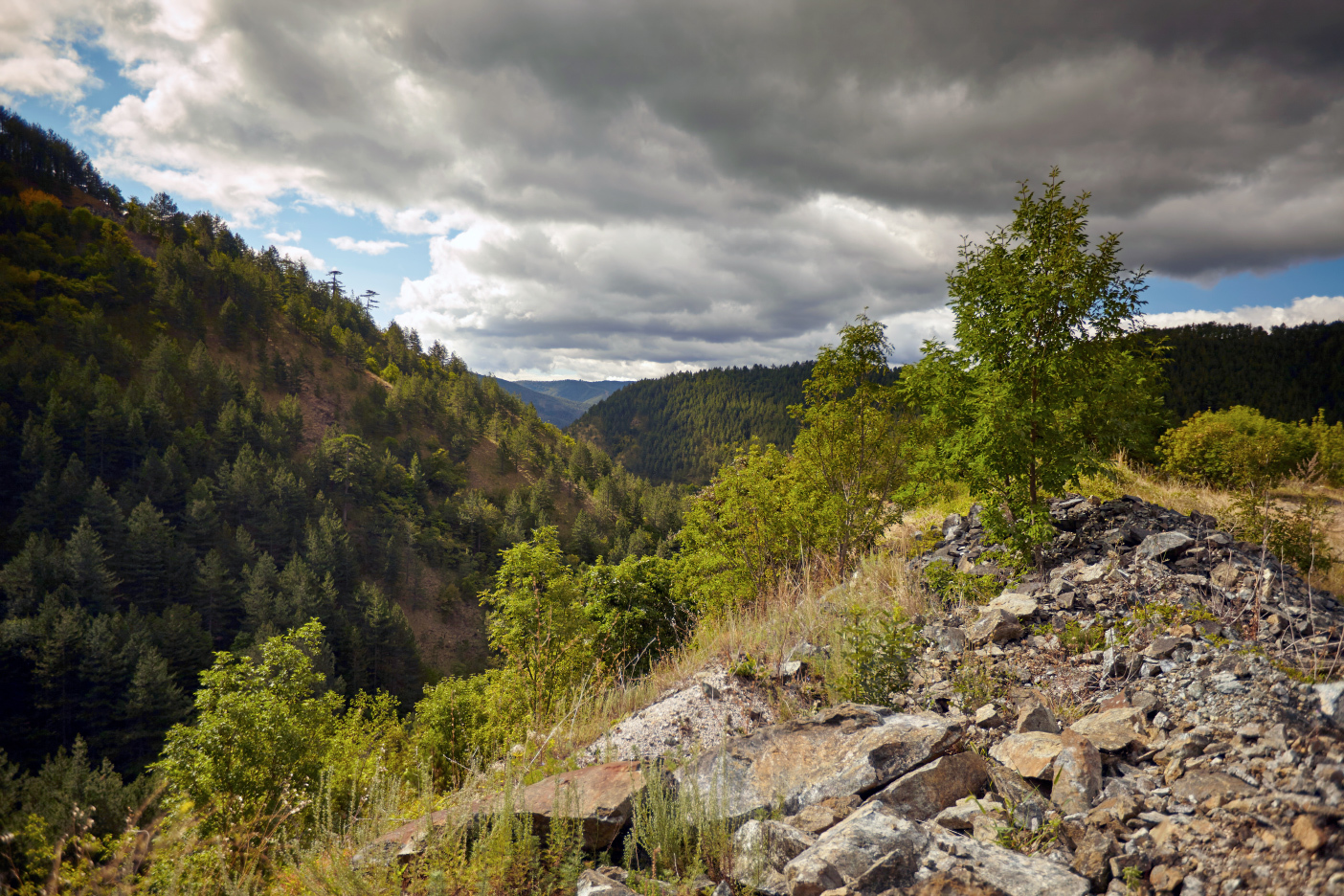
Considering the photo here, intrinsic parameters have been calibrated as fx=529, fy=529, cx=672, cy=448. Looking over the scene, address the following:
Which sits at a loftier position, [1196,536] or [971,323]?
[971,323]

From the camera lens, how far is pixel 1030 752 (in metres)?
3.41

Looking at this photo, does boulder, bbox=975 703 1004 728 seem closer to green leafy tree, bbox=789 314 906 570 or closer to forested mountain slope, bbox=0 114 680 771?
green leafy tree, bbox=789 314 906 570

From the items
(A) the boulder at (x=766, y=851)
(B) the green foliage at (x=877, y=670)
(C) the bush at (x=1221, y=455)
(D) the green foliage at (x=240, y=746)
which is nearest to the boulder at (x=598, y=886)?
(A) the boulder at (x=766, y=851)

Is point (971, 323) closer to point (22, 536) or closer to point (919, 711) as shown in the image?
point (919, 711)

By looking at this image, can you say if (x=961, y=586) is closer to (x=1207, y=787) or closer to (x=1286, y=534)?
(x=1286, y=534)

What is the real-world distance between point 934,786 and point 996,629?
2699 mm

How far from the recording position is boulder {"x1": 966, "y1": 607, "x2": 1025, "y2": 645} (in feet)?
17.8

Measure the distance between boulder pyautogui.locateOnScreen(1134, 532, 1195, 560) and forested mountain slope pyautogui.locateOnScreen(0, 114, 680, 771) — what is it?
5722 cm

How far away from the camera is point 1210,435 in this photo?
1764cm

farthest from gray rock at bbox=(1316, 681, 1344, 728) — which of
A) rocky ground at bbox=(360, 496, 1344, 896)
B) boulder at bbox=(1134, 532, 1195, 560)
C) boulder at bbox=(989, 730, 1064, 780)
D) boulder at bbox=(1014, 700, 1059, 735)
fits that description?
boulder at bbox=(1134, 532, 1195, 560)

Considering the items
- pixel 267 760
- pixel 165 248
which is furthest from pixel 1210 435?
pixel 165 248

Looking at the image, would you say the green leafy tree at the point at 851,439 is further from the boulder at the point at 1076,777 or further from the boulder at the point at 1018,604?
the boulder at the point at 1076,777

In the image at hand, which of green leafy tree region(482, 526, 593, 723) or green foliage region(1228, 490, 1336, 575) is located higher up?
green foliage region(1228, 490, 1336, 575)

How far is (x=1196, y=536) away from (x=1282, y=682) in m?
4.26
